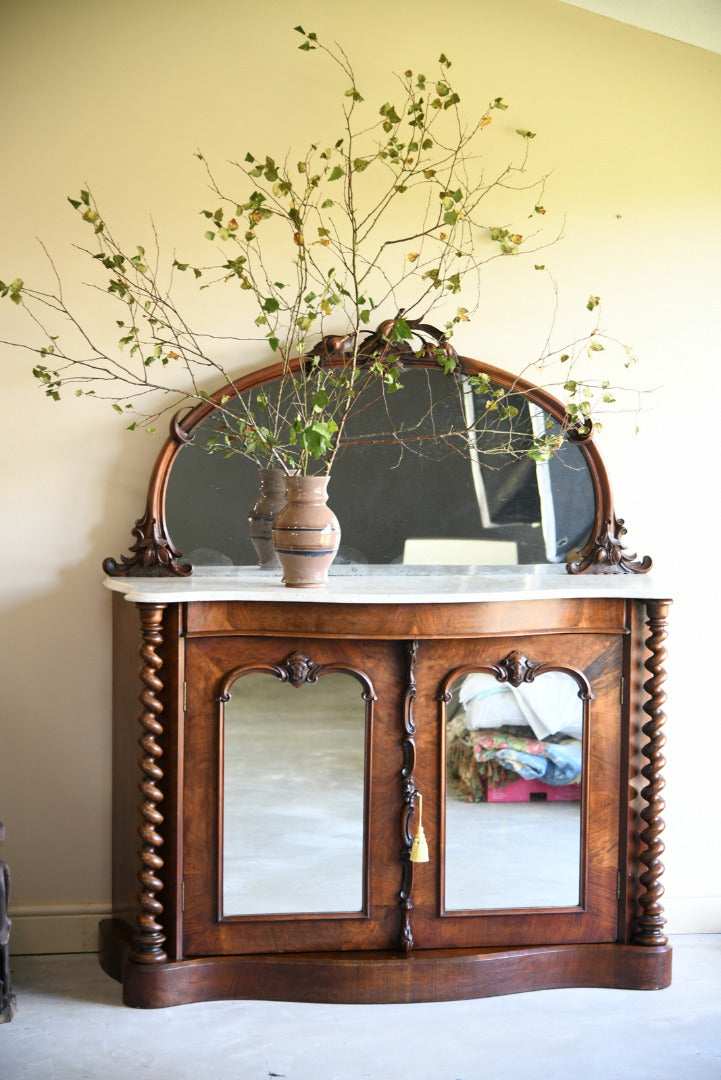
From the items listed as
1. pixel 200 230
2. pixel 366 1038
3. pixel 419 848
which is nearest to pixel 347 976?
pixel 366 1038

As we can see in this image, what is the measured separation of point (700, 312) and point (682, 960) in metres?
1.83

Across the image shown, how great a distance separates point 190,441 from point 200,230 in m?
0.58

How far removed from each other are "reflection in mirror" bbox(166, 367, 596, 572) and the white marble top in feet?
0.11

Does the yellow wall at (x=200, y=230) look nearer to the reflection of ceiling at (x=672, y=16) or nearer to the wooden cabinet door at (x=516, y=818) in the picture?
the reflection of ceiling at (x=672, y=16)

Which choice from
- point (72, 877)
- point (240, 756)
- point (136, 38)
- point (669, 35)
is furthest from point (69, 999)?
point (669, 35)

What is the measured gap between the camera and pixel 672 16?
2830 mm

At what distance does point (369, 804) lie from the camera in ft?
8.09

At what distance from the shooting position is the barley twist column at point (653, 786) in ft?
8.44

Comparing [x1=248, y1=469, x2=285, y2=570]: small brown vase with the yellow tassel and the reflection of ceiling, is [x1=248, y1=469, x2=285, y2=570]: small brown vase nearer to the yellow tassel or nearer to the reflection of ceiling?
the yellow tassel

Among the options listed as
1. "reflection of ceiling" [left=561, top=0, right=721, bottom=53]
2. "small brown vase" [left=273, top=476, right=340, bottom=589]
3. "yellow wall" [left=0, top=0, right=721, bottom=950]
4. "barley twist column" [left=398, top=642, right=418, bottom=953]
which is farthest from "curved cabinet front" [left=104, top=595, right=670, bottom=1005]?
"reflection of ceiling" [left=561, top=0, right=721, bottom=53]

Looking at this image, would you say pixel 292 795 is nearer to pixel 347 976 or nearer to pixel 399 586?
pixel 347 976

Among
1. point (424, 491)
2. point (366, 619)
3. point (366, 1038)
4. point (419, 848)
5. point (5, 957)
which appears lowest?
point (366, 1038)

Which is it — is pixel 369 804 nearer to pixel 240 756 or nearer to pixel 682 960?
pixel 240 756

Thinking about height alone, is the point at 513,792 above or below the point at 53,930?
above
